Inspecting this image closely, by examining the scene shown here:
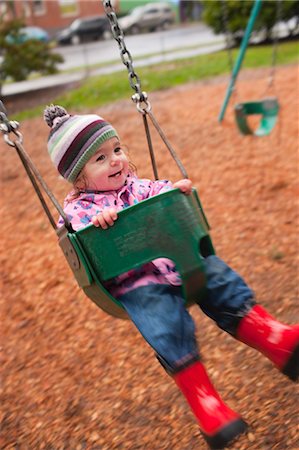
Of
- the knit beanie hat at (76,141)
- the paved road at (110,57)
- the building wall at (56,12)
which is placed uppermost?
the building wall at (56,12)

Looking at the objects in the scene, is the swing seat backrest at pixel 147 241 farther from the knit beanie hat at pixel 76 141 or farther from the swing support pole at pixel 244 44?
the swing support pole at pixel 244 44

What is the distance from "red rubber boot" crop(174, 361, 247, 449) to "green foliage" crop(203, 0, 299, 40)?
11031 millimetres

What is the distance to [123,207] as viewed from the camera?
6.77 feet

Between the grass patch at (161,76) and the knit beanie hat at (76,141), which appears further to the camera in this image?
the grass patch at (161,76)

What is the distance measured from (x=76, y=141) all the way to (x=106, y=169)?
0.48 ft

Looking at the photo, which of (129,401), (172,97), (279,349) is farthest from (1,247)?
(172,97)

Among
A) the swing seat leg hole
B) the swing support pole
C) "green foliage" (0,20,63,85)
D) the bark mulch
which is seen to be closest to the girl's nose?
the swing seat leg hole

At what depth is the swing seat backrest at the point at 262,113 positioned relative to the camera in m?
5.13

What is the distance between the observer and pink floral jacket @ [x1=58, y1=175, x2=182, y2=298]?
1923 mm

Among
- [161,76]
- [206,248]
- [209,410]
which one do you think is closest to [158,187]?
[206,248]

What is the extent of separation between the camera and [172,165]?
18.5ft

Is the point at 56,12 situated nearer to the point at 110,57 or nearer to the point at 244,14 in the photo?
the point at 110,57

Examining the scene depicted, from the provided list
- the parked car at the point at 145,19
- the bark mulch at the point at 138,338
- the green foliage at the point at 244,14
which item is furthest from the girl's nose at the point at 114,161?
the parked car at the point at 145,19

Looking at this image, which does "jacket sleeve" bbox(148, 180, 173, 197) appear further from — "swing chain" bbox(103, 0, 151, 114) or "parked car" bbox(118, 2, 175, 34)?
"parked car" bbox(118, 2, 175, 34)
